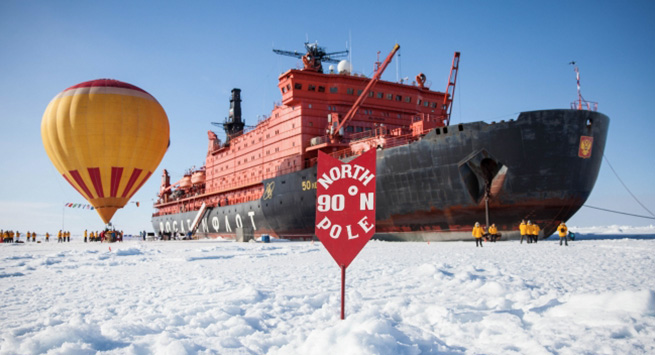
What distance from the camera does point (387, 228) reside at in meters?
22.8

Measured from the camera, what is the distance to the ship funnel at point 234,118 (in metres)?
48.7

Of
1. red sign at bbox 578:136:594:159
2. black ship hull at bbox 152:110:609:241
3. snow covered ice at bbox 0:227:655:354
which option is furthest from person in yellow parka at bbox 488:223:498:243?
snow covered ice at bbox 0:227:655:354

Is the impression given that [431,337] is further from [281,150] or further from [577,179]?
A: [281,150]

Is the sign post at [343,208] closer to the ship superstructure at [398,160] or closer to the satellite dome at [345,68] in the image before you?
the ship superstructure at [398,160]

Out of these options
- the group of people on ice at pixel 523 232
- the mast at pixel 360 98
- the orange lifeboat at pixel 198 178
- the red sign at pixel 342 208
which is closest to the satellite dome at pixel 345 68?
the mast at pixel 360 98

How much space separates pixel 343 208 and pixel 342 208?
1 centimetres

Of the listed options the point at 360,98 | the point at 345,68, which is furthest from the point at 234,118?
the point at 360,98

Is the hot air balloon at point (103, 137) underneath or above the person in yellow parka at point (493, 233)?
above

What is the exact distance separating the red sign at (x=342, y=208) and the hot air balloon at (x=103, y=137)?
26.2m

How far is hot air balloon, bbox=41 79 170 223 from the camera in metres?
27.2

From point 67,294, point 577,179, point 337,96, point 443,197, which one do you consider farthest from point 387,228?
point 67,294

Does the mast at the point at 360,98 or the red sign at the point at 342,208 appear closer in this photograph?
the red sign at the point at 342,208

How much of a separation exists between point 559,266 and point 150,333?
29.4 ft

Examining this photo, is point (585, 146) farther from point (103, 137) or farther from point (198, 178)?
point (198, 178)
